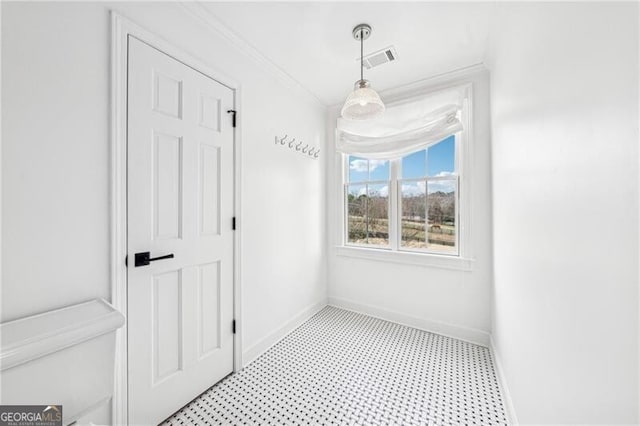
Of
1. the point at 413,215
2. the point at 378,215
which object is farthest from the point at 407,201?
the point at 378,215

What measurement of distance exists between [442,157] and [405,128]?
50cm

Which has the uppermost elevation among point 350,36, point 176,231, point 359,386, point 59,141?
point 350,36

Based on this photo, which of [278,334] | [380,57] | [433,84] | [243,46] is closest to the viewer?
[243,46]

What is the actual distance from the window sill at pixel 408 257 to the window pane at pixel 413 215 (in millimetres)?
139

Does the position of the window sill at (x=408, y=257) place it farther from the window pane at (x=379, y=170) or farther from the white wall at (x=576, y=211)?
the white wall at (x=576, y=211)

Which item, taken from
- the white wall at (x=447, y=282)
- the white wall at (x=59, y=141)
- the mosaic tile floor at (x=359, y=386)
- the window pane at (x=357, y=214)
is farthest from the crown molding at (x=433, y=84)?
the mosaic tile floor at (x=359, y=386)

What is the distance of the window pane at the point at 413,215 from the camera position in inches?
107

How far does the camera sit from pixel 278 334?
2.40m

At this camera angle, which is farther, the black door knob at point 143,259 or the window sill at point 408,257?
the window sill at point 408,257

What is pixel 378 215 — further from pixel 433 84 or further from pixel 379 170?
pixel 433 84

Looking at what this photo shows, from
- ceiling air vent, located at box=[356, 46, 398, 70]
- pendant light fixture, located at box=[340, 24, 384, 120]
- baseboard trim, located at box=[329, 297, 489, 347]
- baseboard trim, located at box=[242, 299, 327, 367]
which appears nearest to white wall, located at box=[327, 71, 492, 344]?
baseboard trim, located at box=[329, 297, 489, 347]

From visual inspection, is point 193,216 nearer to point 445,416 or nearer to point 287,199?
point 287,199

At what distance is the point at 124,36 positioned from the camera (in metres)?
1.31

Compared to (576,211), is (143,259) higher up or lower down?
lower down
